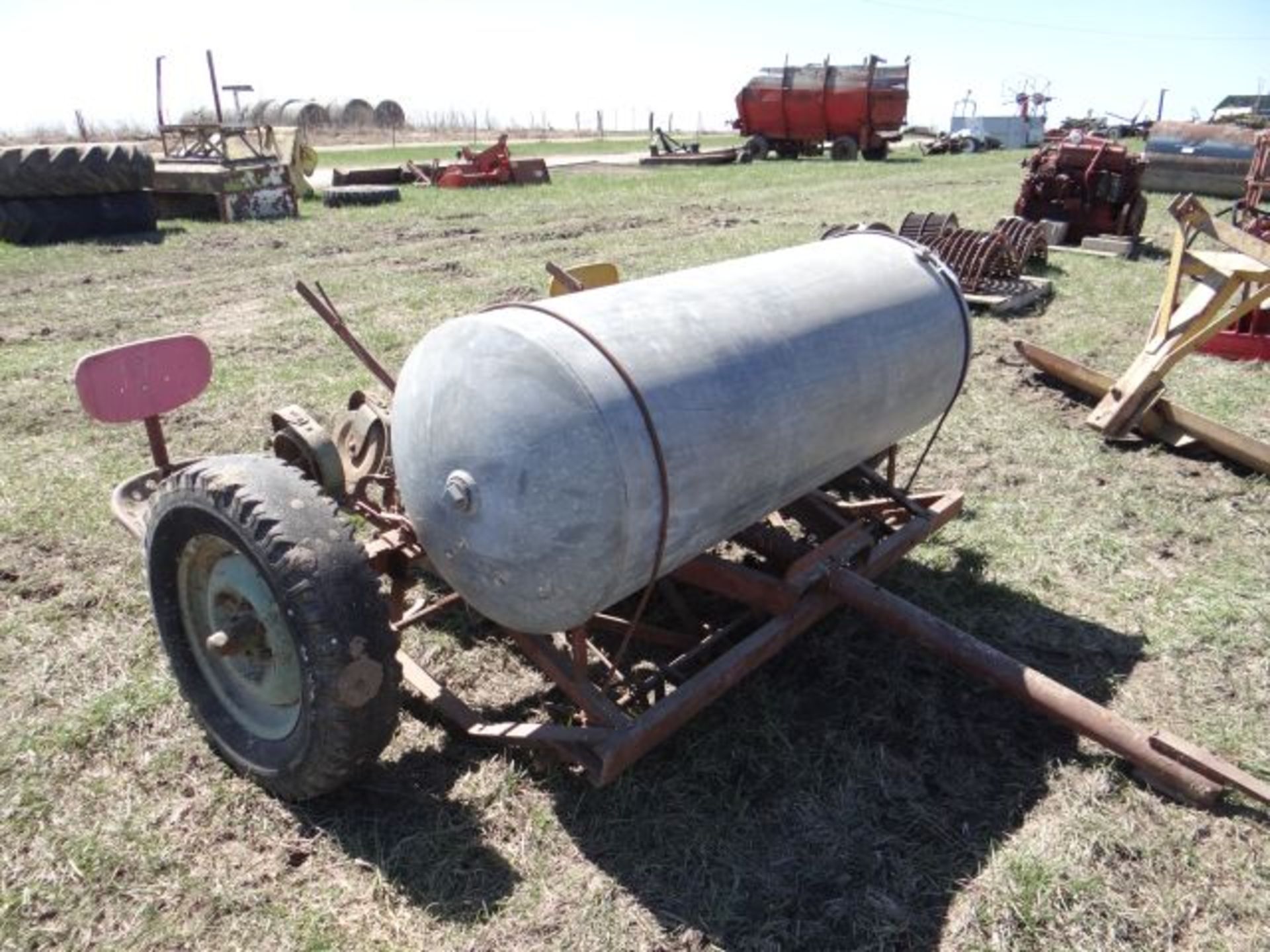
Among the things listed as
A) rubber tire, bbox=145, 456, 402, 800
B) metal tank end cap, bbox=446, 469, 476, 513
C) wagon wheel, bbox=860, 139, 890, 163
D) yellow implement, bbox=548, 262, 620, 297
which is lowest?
rubber tire, bbox=145, 456, 402, 800

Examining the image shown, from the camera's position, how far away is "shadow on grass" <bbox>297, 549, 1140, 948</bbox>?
2.44 meters

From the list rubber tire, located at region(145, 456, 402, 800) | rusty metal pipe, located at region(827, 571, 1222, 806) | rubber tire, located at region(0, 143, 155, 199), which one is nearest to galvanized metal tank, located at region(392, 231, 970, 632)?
rubber tire, located at region(145, 456, 402, 800)

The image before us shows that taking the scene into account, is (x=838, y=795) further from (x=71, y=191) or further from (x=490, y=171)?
(x=490, y=171)

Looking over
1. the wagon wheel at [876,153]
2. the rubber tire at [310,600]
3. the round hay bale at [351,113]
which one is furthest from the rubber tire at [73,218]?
the round hay bale at [351,113]

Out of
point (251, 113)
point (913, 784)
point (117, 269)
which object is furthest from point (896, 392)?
point (251, 113)

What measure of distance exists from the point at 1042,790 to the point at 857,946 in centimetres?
87

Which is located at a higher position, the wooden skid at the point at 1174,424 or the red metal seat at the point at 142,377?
the red metal seat at the point at 142,377

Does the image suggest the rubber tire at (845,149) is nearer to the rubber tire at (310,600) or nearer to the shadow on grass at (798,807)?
the shadow on grass at (798,807)

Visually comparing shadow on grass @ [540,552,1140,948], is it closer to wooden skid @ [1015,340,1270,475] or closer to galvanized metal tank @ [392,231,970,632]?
galvanized metal tank @ [392,231,970,632]

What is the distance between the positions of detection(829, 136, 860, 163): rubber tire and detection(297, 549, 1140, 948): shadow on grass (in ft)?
86.8

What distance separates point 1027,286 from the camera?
29.2ft

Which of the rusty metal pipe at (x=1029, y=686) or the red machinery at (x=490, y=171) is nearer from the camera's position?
the rusty metal pipe at (x=1029, y=686)

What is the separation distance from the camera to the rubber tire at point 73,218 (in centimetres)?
1175

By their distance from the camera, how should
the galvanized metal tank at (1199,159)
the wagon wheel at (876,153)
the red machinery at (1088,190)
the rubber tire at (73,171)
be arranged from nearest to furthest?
the red machinery at (1088,190), the rubber tire at (73,171), the galvanized metal tank at (1199,159), the wagon wheel at (876,153)
